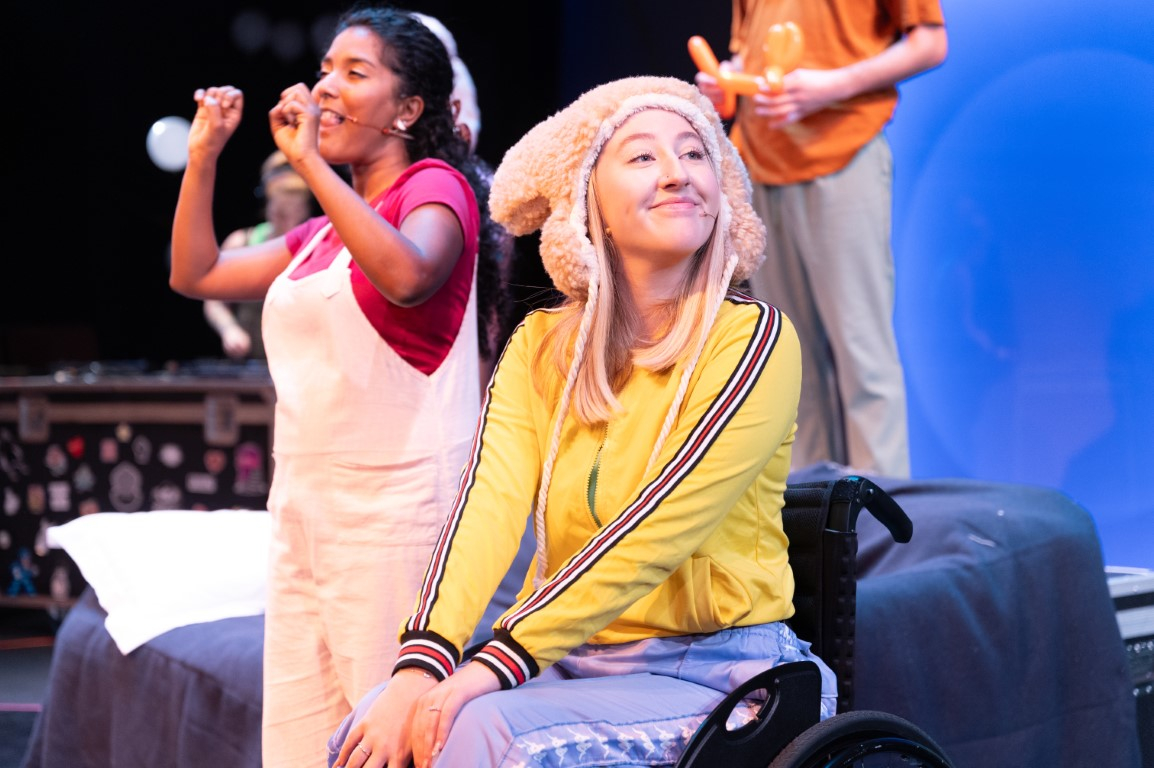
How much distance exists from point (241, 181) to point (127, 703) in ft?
16.1

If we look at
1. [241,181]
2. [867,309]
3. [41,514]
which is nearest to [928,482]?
[867,309]

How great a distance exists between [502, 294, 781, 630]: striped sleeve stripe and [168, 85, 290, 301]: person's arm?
0.95 meters

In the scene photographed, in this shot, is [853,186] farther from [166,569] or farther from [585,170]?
[166,569]

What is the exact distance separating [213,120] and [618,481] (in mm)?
903

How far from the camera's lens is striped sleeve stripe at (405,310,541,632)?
5.02ft

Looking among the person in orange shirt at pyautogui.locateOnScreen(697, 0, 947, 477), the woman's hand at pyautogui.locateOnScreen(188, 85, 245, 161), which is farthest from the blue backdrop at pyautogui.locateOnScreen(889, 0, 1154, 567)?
the woman's hand at pyautogui.locateOnScreen(188, 85, 245, 161)

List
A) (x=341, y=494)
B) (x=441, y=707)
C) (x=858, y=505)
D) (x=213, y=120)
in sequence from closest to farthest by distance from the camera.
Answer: (x=441, y=707)
(x=858, y=505)
(x=341, y=494)
(x=213, y=120)

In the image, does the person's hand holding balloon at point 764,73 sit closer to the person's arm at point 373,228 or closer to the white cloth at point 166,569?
the person's arm at point 373,228

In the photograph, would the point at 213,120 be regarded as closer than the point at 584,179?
No

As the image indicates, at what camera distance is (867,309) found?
3.09 meters

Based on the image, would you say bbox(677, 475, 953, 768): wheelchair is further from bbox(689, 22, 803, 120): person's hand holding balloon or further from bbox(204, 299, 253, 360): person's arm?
bbox(204, 299, 253, 360): person's arm

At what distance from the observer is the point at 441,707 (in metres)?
1.38

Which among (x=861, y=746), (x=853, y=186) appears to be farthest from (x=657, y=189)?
(x=853, y=186)

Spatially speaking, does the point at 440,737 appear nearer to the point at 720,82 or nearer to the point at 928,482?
the point at 928,482
